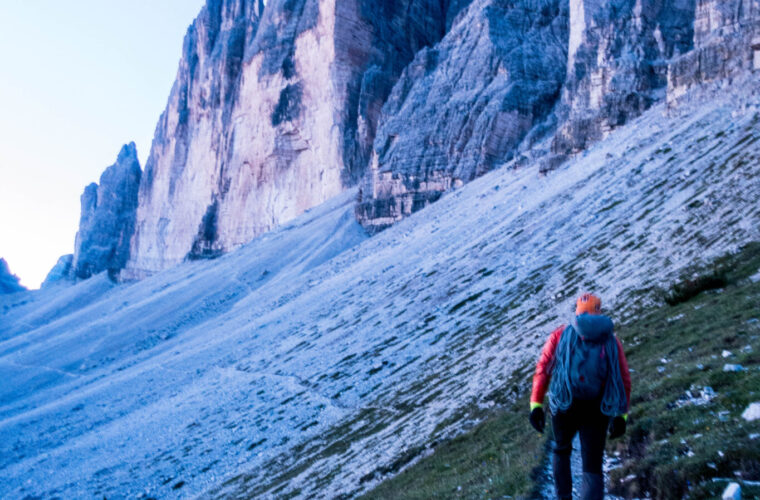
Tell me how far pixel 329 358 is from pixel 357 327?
2.78 meters

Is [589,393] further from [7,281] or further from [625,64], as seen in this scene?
[7,281]

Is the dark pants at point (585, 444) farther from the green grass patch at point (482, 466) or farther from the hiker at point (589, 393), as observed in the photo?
the green grass patch at point (482, 466)

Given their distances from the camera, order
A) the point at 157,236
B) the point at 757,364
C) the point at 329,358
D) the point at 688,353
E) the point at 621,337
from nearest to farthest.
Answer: the point at 757,364, the point at 688,353, the point at 621,337, the point at 329,358, the point at 157,236

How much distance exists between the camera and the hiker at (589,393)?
16.1 ft

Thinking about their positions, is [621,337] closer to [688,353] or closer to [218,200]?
[688,353]

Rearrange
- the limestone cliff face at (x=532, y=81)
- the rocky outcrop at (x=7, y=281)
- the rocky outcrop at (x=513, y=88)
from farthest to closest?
the rocky outcrop at (x=7, y=281)
the rocky outcrop at (x=513, y=88)
the limestone cliff face at (x=532, y=81)

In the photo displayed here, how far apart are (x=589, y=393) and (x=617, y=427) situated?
1.18 feet

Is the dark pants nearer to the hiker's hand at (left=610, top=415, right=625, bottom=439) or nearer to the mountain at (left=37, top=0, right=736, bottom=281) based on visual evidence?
the hiker's hand at (left=610, top=415, right=625, bottom=439)

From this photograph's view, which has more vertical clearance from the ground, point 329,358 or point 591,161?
point 591,161

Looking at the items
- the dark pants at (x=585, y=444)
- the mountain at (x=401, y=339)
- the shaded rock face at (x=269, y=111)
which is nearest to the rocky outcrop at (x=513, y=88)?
the mountain at (x=401, y=339)

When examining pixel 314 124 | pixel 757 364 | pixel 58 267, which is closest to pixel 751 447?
pixel 757 364

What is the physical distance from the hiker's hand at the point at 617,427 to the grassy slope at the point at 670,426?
0.69m

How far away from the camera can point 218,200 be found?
8581cm

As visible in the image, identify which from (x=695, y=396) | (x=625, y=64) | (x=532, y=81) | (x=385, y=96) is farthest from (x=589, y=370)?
(x=385, y=96)
